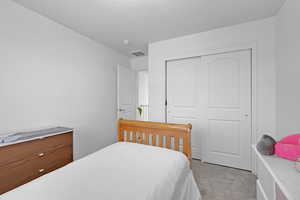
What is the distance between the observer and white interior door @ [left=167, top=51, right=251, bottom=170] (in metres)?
2.33

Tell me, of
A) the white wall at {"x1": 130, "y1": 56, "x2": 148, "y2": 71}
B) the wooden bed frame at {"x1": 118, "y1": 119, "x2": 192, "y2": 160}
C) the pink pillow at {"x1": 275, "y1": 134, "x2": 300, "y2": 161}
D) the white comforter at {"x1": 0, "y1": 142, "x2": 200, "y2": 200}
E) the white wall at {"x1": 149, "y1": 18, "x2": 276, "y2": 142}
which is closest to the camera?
the white comforter at {"x1": 0, "y1": 142, "x2": 200, "y2": 200}

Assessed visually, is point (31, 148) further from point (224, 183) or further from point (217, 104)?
point (217, 104)

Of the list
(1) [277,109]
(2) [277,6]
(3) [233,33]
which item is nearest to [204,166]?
(1) [277,109]

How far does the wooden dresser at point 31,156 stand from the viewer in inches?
55.9

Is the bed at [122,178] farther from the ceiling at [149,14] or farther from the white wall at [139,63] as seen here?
the white wall at [139,63]

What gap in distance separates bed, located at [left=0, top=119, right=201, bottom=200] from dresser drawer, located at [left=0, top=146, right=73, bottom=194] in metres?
0.81

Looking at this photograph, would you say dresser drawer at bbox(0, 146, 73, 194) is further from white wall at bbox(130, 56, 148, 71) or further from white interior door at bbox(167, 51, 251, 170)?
white wall at bbox(130, 56, 148, 71)

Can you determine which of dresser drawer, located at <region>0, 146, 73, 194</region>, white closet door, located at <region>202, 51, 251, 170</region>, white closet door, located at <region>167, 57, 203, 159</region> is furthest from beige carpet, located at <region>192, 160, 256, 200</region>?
dresser drawer, located at <region>0, 146, 73, 194</region>

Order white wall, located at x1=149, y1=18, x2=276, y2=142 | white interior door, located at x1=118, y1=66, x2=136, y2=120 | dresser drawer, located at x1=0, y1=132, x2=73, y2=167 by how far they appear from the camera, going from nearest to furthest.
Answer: dresser drawer, located at x1=0, y1=132, x2=73, y2=167, white wall, located at x1=149, y1=18, x2=276, y2=142, white interior door, located at x1=118, y1=66, x2=136, y2=120

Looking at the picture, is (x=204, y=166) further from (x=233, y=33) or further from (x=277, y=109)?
(x=233, y=33)

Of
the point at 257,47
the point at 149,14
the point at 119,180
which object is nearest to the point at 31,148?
the point at 119,180

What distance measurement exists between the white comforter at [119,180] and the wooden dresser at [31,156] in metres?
0.80

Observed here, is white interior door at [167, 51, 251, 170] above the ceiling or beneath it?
beneath

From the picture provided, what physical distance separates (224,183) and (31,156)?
8.31ft
